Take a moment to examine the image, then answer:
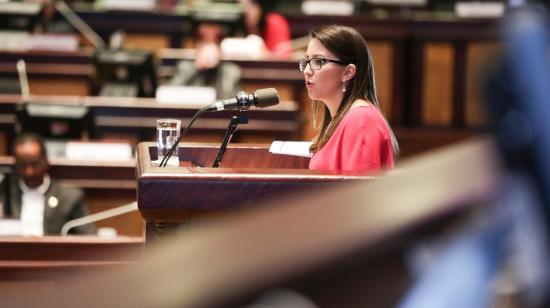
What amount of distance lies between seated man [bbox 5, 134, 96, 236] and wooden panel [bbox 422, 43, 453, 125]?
3.99m

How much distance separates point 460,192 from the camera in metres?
0.41

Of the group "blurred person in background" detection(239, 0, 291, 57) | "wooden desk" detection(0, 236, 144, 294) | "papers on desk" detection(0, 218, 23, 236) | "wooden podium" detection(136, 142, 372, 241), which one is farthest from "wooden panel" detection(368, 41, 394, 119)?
"wooden podium" detection(136, 142, 372, 241)

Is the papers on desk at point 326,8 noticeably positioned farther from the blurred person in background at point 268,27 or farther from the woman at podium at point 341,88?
the woman at podium at point 341,88

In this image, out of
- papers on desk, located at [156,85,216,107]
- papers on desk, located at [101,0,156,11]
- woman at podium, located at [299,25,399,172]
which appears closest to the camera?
woman at podium, located at [299,25,399,172]

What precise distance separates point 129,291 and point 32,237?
267 centimetres

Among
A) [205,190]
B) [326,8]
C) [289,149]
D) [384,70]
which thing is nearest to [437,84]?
[384,70]

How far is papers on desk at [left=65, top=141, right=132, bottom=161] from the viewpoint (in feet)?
14.0

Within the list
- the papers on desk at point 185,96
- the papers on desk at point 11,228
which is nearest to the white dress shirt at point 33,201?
the papers on desk at point 11,228

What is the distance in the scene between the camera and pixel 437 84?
738 cm

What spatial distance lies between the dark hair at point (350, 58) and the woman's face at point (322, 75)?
16 millimetres

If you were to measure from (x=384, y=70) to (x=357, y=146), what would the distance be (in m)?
5.42

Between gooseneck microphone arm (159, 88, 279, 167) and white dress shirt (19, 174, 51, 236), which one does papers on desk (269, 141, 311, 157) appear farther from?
white dress shirt (19, 174, 51, 236)

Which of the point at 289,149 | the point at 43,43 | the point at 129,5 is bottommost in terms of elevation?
the point at 289,149

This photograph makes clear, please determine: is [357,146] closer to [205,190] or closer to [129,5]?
[205,190]
